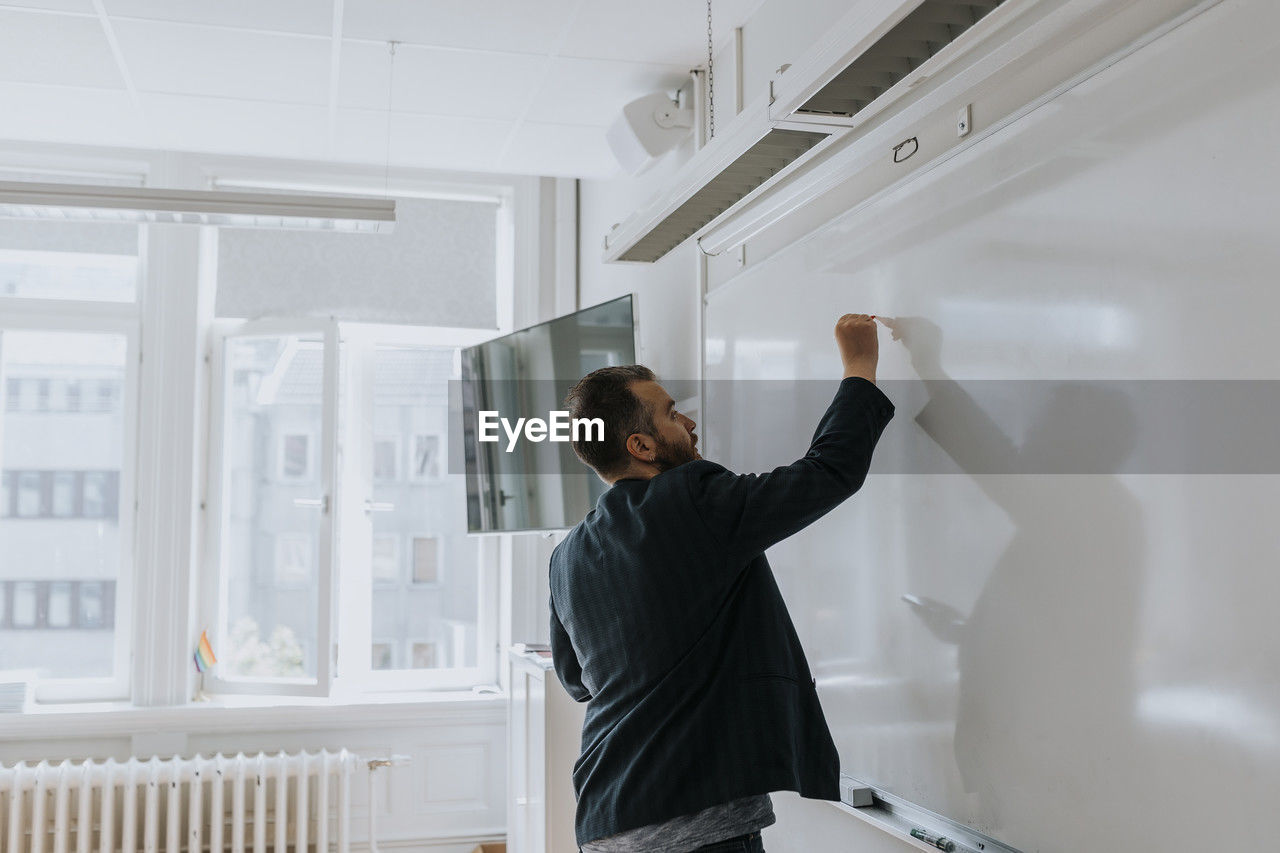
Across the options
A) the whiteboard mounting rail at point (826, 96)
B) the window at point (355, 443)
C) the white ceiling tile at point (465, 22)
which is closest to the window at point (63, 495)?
the window at point (355, 443)

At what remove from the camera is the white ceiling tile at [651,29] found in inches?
110

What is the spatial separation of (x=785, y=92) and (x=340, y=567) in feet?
10.8

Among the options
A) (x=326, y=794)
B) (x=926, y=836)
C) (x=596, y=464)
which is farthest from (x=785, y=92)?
(x=326, y=794)

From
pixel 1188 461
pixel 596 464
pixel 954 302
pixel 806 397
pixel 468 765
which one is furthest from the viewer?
pixel 468 765

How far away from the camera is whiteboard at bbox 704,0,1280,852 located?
1.16 meters

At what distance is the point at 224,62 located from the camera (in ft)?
10.3

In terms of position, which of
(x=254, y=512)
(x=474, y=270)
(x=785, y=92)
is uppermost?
(x=474, y=270)

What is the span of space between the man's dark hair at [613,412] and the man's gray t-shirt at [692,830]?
0.53m

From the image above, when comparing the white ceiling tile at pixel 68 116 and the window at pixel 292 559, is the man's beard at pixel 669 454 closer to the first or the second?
the white ceiling tile at pixel 68 116

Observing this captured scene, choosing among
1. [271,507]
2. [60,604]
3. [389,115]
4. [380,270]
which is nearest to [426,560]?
[271,507]

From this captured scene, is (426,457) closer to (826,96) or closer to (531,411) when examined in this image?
(531,411)

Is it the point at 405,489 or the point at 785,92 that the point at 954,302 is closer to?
the point at 785,92

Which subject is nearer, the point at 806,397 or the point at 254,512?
the point at 806,397

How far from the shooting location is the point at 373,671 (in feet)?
14.2
